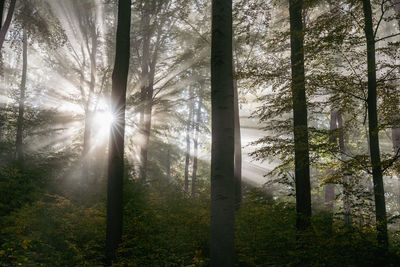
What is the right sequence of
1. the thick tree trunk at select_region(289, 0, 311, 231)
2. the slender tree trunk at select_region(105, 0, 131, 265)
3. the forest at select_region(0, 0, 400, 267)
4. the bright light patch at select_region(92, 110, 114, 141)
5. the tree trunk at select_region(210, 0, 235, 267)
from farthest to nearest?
the bright light patch at select_region(92, 110, 114, 141), the thick tree trunk at select_region(289, 0, 311, 231), the slender tree trunk at select_region(105, 0, 131, 265), the forest at select_region(0, 0, 400, 267), the tree trunk at select_region(210, 0, 235, 267)

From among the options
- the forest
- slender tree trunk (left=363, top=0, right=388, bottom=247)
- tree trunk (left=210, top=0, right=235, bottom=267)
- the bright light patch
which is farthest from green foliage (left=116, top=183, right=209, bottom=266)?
the bright light patch

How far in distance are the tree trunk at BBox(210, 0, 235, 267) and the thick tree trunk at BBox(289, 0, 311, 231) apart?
8.02ft

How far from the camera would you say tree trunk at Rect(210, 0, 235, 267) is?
4.12 meters

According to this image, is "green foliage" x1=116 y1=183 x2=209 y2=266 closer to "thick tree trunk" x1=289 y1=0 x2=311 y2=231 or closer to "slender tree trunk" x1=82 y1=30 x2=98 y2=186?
"thick tree trunk" x1=289 y1=0 x2=311 y2=231

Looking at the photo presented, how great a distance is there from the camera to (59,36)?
1198 centimetres

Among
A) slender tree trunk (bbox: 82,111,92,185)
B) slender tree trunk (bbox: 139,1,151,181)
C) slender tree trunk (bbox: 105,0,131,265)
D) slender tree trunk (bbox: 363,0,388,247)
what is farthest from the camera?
slender tree trunk (bbox: 139,1,151,181)

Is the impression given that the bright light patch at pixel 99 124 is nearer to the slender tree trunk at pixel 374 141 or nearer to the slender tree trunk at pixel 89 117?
the slender tree trunk at pixel 89 117

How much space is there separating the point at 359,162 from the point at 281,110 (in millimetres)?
2082

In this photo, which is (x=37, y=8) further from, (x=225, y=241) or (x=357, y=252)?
(x=357, y=252)

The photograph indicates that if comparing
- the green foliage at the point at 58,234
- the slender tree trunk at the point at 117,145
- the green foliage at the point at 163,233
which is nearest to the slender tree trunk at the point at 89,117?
the green foliage at the point at 58,234

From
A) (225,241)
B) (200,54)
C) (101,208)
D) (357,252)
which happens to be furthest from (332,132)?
(200,54)

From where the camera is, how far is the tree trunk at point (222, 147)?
13.5ft

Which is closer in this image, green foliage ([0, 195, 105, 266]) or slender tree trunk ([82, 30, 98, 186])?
green foliage ([0, 195, 105, 266])

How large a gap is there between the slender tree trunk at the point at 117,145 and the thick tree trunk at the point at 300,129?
13.4 ft
